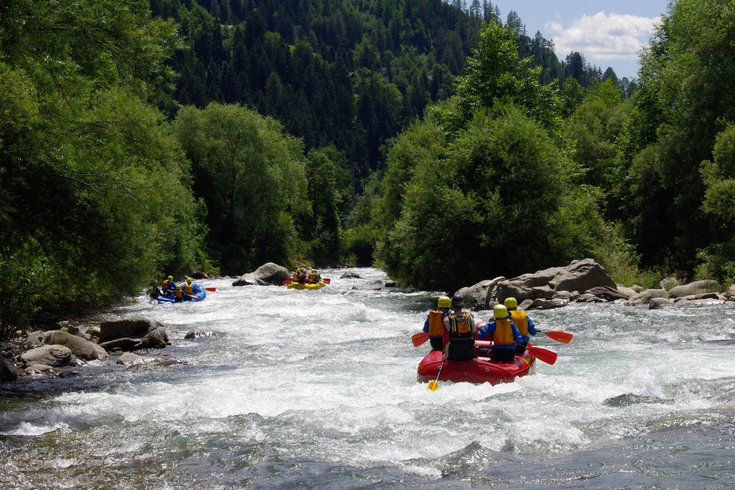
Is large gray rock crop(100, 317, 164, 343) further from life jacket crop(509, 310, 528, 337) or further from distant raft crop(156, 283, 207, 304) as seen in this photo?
distant raft crop(156, 283, 207, 304)

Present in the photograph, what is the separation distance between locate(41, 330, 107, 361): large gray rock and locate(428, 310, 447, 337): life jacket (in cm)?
623

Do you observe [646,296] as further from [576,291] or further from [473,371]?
[473,371]

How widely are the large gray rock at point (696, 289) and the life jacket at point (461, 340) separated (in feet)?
41.5

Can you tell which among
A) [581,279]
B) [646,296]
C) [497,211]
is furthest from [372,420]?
[497,211]

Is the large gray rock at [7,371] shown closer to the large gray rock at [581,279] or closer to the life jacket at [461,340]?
the life jacket at [461,340]

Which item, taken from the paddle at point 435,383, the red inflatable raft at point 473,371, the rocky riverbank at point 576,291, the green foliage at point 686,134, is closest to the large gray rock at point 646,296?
the rocky riverbank at point 576,291

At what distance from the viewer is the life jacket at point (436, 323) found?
13383mm

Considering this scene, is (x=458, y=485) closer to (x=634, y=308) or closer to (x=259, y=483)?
(x=259, y=483)

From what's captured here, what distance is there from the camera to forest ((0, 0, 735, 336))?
12.5 meters

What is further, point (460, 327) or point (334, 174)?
point (334, 174)

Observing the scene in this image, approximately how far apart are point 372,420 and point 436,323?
3.93m

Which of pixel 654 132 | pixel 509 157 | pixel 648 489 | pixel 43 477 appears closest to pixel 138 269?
pixel 43 477

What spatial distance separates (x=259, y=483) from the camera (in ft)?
24.7

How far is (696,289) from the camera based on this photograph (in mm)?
23125
